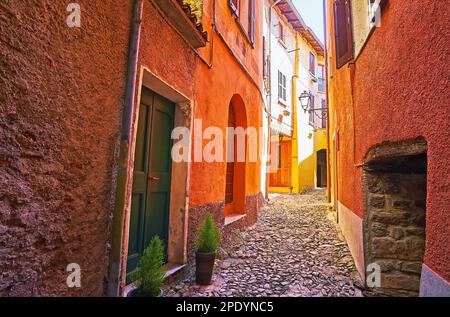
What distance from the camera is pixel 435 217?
60.4 inches

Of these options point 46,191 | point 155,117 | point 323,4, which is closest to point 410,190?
point 155,117

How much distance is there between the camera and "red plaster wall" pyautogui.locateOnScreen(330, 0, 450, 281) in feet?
4.75

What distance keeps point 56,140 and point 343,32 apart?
177 inches

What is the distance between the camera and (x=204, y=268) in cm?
303

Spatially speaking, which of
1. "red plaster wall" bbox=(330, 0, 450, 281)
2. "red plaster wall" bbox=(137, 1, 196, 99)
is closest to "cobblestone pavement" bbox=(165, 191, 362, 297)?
"red plaster wall" bbox=(330, 0, 450, 281)

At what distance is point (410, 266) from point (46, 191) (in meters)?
3.57

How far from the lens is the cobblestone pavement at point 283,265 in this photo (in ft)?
9.54

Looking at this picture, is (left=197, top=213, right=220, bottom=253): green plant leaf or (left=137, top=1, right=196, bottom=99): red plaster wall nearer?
(left=137, top=1, right=196, bottom=99): red plaster wall

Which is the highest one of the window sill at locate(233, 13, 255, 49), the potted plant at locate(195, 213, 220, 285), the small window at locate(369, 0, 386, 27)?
the window sill at locate(233, 13, 255, 49)

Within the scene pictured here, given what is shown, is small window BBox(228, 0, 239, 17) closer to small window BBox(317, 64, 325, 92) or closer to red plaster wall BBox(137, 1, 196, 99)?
red plaster wall BBox(137, 1, 196, 99)

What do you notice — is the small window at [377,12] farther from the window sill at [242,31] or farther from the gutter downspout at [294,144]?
the gutter downspout at [294,144]

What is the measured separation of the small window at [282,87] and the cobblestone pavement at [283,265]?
7695 millimetres

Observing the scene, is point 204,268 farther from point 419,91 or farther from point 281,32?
point 281,32

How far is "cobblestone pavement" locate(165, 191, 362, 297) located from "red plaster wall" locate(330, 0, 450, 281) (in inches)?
67.1
